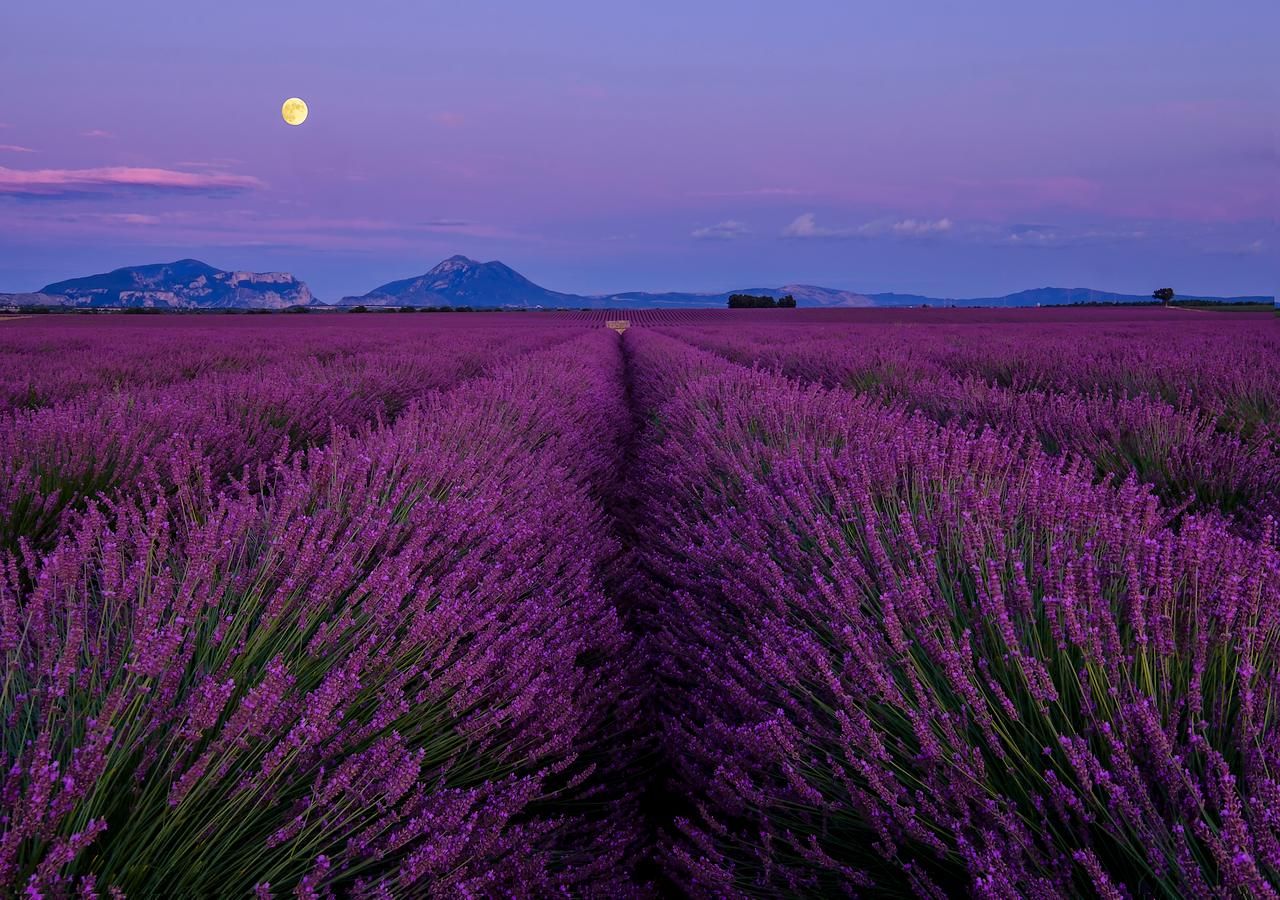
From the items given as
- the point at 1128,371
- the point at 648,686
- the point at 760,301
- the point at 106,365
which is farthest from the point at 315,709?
the point at 760,301

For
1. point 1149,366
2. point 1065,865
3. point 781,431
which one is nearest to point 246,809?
point 1065,865

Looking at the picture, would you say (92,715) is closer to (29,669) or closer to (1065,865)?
(29,669)

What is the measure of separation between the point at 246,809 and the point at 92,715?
0.29 m

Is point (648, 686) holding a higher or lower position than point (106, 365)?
lower

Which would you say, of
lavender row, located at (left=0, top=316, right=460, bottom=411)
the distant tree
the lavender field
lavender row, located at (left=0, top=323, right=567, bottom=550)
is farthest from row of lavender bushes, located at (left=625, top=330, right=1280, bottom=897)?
the distant tree

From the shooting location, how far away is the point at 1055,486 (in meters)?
2.24

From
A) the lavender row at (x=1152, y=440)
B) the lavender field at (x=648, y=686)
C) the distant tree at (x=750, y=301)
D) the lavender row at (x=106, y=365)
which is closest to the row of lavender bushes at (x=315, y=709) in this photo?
the lavender field at (x=648, y=686)

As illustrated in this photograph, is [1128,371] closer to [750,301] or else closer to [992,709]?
[992,709]

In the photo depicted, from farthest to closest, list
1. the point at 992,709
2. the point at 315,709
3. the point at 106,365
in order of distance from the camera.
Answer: the point at 106,365, the point at 992,709, the point at 315,709

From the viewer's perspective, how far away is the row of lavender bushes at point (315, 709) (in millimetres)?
1156

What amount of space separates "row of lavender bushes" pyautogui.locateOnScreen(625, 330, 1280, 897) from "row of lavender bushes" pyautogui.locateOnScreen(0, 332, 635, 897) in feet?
1.13

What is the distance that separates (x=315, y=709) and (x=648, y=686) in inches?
58.4

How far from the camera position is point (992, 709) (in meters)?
1.53

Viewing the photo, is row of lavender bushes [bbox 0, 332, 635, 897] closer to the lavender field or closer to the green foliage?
the lavender field
